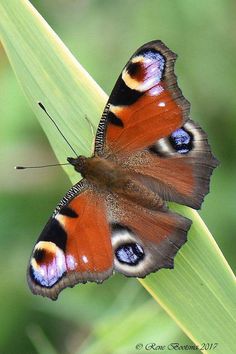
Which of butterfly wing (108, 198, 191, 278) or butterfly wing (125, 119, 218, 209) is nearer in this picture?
butterfly wing (108, 198, 191, 278)

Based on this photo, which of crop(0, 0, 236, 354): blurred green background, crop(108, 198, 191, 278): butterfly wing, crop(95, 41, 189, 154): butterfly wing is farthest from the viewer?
crop(0, 0, 236, 354): blurred green background

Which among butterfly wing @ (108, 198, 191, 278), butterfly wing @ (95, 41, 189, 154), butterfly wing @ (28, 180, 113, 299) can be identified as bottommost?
butterfly wing @ (108, 198, 191, 278)

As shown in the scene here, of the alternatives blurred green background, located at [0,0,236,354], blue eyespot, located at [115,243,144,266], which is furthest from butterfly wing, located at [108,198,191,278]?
blurred green background, located at [0,0,236,354]

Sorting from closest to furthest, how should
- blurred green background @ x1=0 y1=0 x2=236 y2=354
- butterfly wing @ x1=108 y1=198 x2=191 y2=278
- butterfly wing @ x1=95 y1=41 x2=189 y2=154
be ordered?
1. butterfly wing @ x1=108 y1=198 x2=191 y2=278
2. butterfly wing @ x1=95 y1=41 x2=189 y2=154
3. blurred green background @ x1=0 y1=0 x2=236 y2=354

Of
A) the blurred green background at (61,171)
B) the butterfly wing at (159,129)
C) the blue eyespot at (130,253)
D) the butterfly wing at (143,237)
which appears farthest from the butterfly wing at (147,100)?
the blurred green background at (61,171)

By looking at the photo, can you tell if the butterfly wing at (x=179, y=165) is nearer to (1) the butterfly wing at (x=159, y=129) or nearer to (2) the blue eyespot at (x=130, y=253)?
(1) the butterfly wing at (x=159, y=129)

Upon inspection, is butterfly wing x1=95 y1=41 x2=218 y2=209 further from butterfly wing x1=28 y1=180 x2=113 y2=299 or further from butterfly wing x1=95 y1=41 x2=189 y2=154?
butterfly wing x1=28 y1=180 x2=113 y2=299

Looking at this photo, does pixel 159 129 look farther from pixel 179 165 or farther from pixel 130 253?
pixel 130 253
